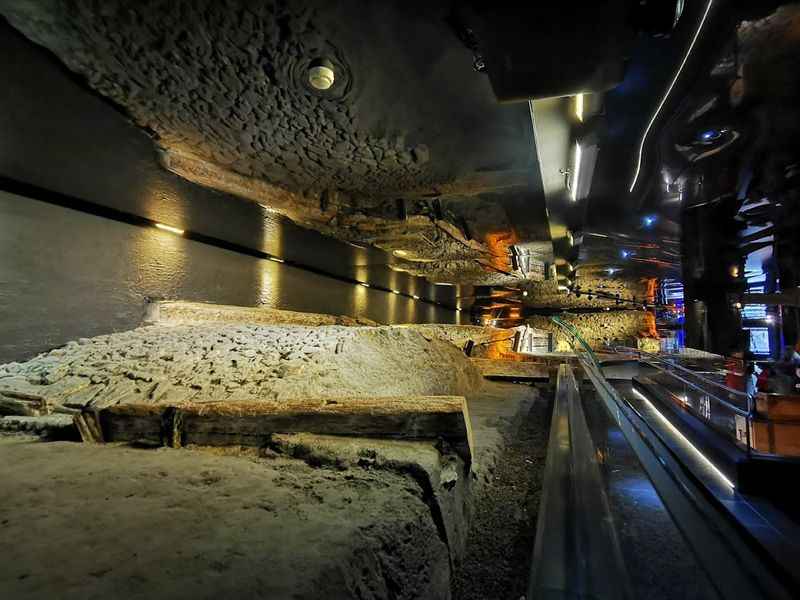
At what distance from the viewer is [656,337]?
48.2ft

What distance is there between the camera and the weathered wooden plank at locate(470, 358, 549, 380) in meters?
6.35

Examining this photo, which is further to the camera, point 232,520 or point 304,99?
point 304,99

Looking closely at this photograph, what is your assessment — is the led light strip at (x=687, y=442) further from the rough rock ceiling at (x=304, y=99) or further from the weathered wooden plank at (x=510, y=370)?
the rough rock ceiling at (x=304, y=99)

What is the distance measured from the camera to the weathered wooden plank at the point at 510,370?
6.35 m

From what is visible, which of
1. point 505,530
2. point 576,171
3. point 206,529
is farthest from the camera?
point 576,171

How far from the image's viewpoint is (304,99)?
3041mm

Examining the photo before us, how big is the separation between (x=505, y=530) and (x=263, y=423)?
1692 mm

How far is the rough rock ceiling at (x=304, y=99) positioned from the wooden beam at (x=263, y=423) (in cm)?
270

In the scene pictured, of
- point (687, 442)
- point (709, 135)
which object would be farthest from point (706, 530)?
point (709, 135)

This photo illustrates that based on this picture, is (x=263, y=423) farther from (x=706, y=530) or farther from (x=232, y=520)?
(x=706, y=530)

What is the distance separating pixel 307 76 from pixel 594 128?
267cm

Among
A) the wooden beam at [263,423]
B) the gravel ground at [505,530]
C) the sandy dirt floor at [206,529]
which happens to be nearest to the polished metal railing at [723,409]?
the gravel ground at [505,530]

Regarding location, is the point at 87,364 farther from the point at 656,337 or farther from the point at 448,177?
the point at 656,337

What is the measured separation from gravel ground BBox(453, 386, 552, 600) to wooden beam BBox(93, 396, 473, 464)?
1.79ft
